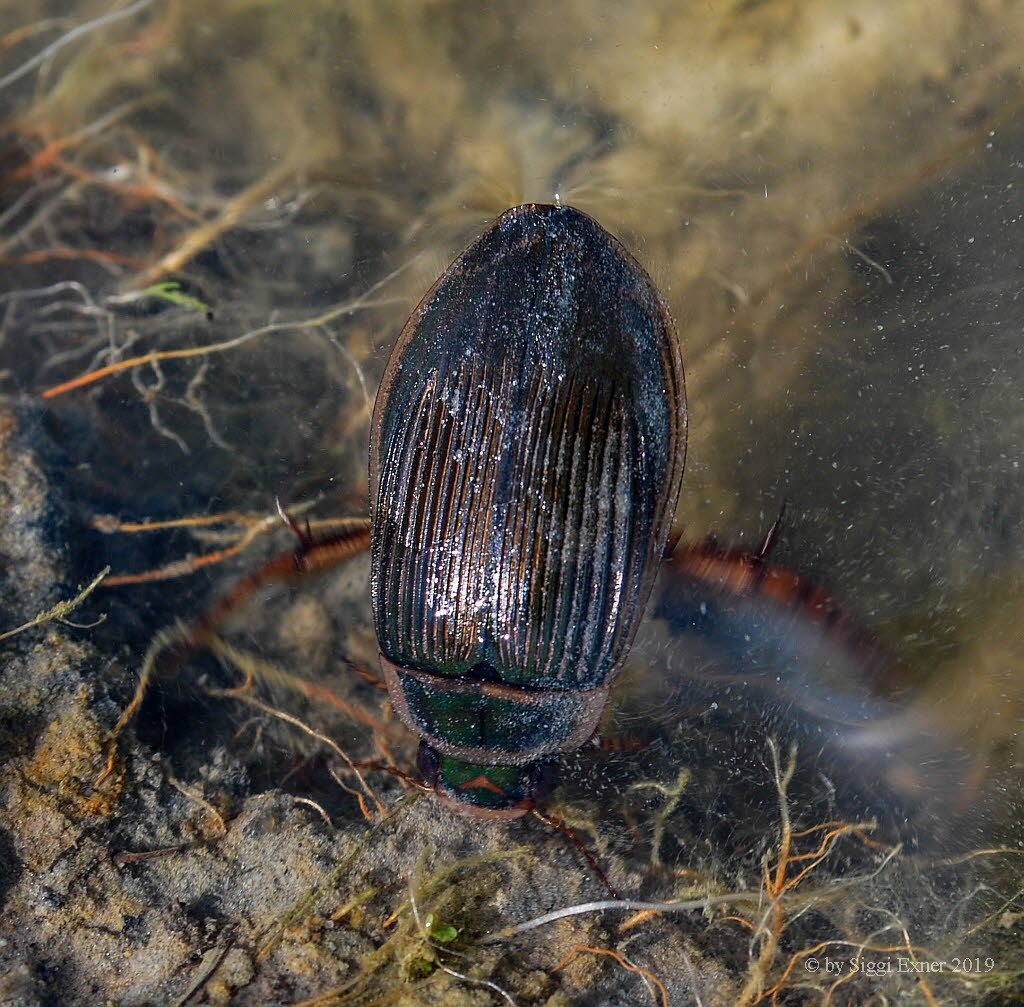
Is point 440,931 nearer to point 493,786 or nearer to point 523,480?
point 493,786

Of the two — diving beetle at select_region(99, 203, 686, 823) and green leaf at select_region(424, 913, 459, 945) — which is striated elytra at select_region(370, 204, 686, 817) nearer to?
diving beetle at select_region(99, 203, 686, 823)

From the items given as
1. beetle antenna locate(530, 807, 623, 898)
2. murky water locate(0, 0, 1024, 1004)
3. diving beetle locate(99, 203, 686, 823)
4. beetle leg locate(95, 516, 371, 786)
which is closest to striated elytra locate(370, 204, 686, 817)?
diving beetle locate(99, 203, 686, 823)

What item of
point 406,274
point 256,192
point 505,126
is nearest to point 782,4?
point 505,126

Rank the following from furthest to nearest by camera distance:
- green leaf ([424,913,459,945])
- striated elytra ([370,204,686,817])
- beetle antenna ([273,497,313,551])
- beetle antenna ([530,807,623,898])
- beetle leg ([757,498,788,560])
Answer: beetle antenna ([273,497,313,551])
beetle leg ([757,498,788,560])
beetle antenna ([530,807,623,898])
green leaf ([424,913,459,945])
striated elytra ([370,204,686,817])

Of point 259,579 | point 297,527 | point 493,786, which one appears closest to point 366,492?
point 297,527

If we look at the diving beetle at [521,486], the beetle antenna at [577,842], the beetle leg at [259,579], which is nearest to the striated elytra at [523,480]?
the diving beetle at [521,486]

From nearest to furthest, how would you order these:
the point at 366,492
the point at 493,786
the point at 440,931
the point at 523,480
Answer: the point at 523,480 < the point at 440,931 < the point at 493,786 < the point at 366,492

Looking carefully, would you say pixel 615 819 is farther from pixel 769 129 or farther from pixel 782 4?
pixel 782 4
